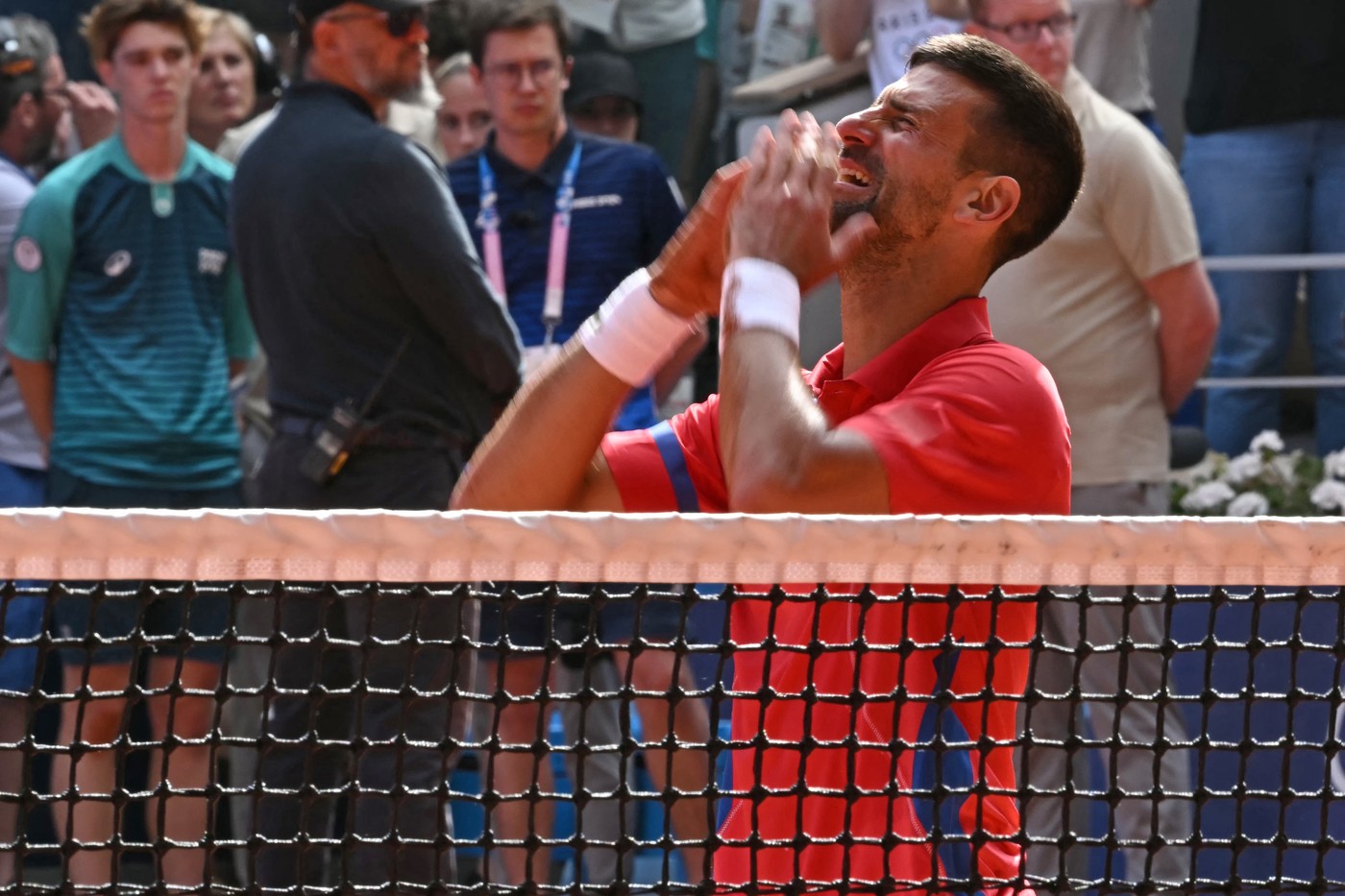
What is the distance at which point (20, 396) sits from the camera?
5707 millimetres

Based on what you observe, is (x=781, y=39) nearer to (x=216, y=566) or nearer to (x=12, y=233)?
(x=12, y=233)

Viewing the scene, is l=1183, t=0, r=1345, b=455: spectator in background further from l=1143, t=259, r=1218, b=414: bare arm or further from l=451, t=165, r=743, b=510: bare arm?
l=451, t=165, r=743, b=510: bare arm

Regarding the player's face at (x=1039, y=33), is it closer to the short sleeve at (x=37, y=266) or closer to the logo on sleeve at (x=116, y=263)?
the logo on sleeve at (x=116, y=263)

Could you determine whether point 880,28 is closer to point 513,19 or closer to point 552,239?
point 513,19

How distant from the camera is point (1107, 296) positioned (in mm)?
5141

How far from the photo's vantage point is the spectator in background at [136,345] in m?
5.41

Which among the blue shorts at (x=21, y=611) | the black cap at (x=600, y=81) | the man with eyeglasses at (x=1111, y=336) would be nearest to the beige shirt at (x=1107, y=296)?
the man with eyeglasses at (x=1111, y=336)

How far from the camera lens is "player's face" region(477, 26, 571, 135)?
18.3 feet

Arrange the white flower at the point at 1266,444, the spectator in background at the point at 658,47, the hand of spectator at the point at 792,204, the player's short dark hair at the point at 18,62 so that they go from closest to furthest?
the hand of spectator at the point at 792,204
the white flower at the point at 1266,444
the player's short dark hair at the point at 18,62
the spectator in background at the point at 658,47

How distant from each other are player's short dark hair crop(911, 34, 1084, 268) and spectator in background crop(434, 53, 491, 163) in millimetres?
4025

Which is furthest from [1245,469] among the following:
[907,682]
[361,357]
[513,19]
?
[907,682]

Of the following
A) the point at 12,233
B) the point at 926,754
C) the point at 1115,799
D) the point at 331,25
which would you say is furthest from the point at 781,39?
the point at 1115,799

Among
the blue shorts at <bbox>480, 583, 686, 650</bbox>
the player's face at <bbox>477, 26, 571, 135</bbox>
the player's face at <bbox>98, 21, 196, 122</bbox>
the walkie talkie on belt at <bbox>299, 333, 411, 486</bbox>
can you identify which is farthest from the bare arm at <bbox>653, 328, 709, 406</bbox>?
the player's face at <bbox>98, 21, 196, 122</bbox>

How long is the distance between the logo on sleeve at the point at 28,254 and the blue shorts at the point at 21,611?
62 centimetres
